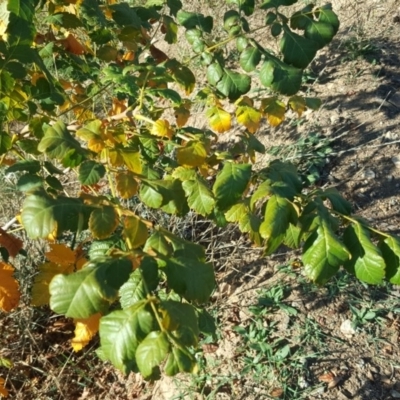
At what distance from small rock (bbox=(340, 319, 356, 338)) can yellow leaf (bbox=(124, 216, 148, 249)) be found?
1.64m

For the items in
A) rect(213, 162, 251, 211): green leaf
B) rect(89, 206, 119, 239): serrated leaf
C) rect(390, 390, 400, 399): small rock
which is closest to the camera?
rect(89, 206, 119, 239): serrated leaf

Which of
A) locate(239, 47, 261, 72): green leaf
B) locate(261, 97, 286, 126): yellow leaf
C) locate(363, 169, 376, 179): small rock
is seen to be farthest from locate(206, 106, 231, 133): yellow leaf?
locate(363, 169, 376, 179): small rock

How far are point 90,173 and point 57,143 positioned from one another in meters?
0.11

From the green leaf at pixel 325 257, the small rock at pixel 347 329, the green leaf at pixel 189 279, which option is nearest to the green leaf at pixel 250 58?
the green leaf at pixel 325 257

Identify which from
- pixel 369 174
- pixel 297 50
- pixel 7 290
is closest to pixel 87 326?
pixel 7 290

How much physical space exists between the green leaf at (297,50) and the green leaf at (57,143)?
0.69 metres

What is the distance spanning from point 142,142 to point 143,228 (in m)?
0.73

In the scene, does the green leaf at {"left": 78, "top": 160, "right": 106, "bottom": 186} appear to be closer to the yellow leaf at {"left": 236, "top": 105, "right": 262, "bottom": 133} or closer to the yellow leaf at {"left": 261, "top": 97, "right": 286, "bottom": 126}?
the yellow leaf at {"left": 236, "top": 105, "right": 262, "bottom": 133}

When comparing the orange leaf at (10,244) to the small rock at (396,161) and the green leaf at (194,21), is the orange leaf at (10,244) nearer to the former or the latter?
the green leaf at (194,21)

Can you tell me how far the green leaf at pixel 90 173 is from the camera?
145 centimetres

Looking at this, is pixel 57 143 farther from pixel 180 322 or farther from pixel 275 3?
pixel 275 3

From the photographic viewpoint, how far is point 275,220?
1398mm

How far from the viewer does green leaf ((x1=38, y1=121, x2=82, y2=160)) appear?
1425 millimetres

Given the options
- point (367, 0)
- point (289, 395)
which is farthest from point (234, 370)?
point (367, 0)
